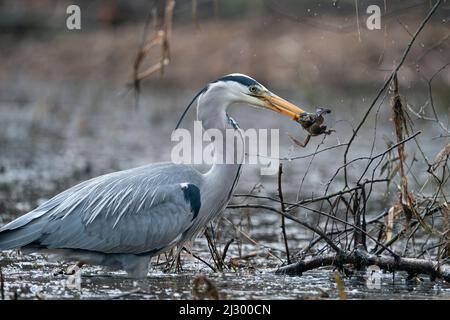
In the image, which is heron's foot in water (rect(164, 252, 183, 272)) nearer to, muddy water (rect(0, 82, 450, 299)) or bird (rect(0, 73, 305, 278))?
muddy water (rect(0, 82, 450, 299))

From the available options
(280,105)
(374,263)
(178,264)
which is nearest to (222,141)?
(280,105)

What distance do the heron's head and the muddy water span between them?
0.57 m

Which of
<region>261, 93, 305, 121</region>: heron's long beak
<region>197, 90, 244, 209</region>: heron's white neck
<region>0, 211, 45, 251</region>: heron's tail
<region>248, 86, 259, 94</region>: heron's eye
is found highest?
<region>248, 86, 259, 94</region>: heron's eye

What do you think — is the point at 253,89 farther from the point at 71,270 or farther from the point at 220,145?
the point at 71,270

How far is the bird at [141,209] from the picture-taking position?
6.13 metres

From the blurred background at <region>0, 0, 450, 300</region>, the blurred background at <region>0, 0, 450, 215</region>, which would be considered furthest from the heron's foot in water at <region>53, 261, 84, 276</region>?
the blurred background at <region>0, 0, 450, 215</region>

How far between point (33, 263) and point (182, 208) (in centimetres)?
142

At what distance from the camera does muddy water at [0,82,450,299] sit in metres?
5.90

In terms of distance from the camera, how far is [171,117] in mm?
16078

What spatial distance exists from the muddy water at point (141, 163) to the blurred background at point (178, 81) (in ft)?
0.15

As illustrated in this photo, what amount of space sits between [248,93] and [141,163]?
5.71 meters
